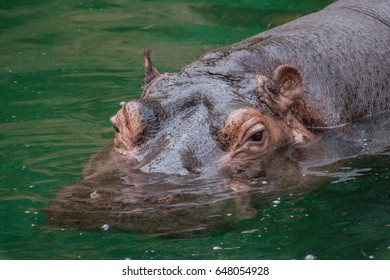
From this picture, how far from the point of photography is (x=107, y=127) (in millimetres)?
9492

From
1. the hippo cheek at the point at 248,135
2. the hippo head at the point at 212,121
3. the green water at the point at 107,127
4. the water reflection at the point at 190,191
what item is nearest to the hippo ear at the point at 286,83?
the hippo head at the point at 212,121

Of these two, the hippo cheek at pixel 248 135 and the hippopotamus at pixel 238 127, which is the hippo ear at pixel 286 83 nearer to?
the hippopotamus at pixel 238 127

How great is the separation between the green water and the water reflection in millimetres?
90

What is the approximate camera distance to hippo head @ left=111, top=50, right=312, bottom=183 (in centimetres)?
713

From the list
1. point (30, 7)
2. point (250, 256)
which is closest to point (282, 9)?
point (30, 7)

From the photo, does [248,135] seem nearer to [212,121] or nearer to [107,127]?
[212,121]

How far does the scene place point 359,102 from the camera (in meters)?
8.43

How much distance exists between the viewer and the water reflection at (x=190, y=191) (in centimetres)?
642

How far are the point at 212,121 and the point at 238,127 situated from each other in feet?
0.66

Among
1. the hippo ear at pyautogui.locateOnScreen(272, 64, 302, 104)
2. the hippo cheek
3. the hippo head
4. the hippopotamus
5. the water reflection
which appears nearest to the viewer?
the water reflection

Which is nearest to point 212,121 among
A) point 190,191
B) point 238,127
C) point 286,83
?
point 238,127

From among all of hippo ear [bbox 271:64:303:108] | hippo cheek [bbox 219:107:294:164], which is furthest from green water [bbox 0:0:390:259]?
hippo ear [bbox 271:64:303:108]

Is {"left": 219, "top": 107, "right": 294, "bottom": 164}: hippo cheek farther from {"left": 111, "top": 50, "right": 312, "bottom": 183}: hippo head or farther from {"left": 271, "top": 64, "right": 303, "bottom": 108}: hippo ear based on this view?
{"left": 271, "top": 64, "right": 303, "bottom": 108}: hippo ear

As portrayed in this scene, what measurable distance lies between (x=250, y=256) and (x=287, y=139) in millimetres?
1654
